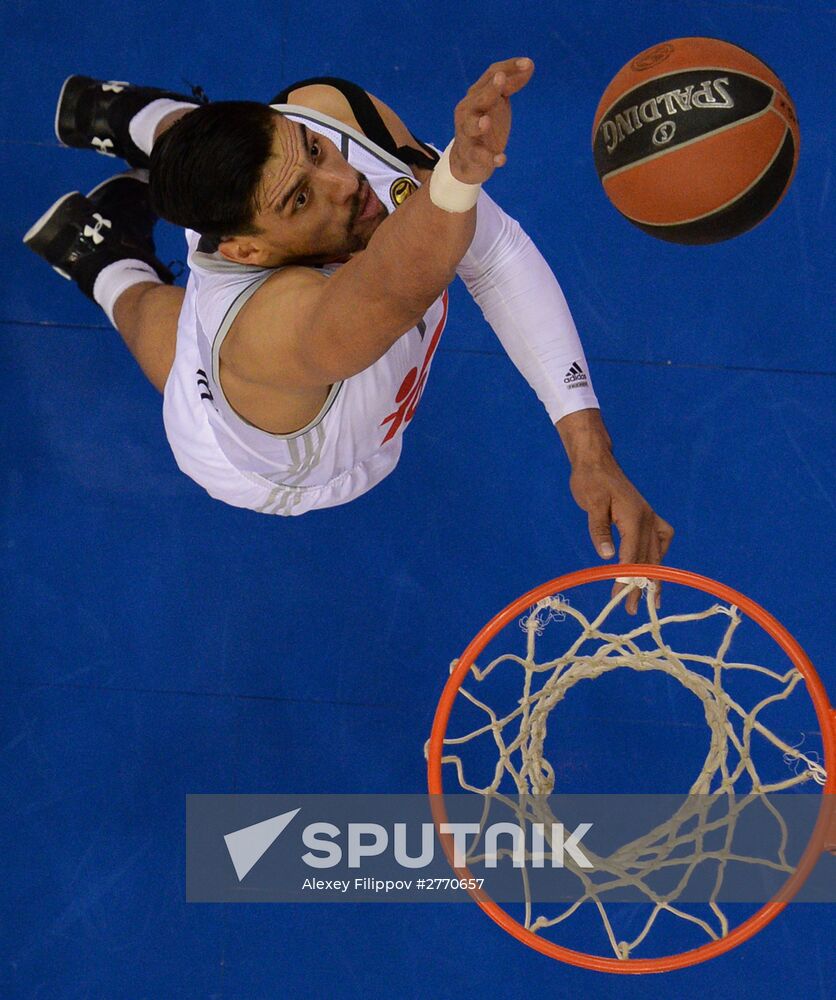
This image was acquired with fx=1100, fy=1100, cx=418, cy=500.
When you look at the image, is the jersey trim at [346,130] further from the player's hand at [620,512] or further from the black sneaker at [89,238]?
the black sneaker at [89,238]

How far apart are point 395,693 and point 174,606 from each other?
0.64 m

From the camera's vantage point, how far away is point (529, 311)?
218 centimetres

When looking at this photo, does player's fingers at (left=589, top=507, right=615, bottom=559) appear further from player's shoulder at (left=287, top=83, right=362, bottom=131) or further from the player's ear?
player's shoulder at (left=287, top=83, right=362, bottom=131)

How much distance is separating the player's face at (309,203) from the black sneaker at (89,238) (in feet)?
3.83

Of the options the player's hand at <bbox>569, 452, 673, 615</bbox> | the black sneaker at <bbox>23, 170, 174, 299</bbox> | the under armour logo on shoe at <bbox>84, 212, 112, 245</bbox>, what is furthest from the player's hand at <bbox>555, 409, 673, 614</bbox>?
the under armour logo on shoe at <bbox>84, 212, 112, 245</bbox>

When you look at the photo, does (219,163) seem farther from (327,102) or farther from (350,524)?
(350,524)

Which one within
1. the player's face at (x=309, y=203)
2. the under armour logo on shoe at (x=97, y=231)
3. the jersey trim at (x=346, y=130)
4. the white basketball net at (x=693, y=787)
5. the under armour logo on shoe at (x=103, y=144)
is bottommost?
the white basketball net at (x=693, y=787)

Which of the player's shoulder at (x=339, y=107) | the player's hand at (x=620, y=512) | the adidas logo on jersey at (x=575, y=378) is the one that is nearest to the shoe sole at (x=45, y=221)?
the player's shoulder at (x=339, y=107)

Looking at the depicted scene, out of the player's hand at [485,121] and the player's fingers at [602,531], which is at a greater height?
the player's hand at [485,121]

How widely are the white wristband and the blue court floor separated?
1785 mm

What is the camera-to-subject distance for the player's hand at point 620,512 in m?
2.01

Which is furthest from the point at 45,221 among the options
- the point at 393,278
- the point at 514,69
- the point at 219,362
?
the point at 514,69

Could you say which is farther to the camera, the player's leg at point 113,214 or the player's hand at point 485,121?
the player's leg at point 113,214

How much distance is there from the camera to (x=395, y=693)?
292 centimetres
